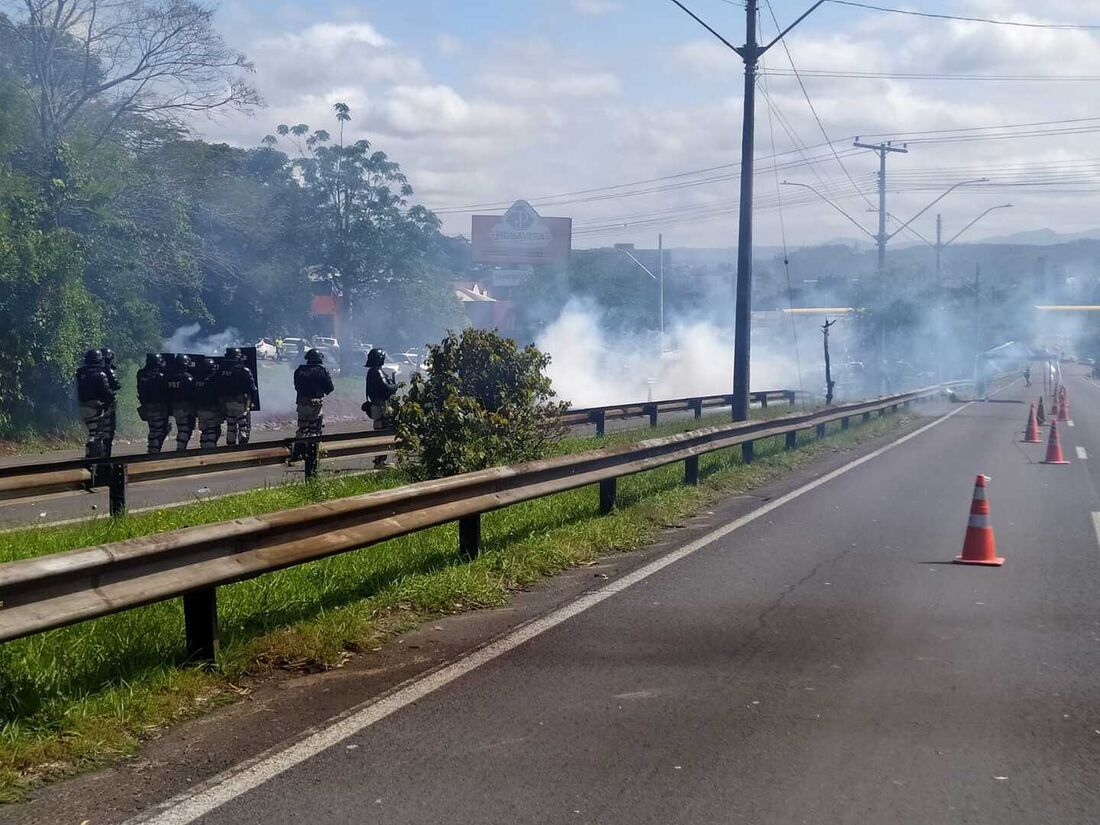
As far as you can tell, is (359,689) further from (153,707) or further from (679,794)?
(679,794)

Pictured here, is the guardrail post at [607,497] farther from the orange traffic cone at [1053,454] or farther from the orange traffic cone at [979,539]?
the orange traffic cone at [1053,454]

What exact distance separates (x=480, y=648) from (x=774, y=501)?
804 centimetres

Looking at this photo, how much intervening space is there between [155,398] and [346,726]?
14.4 m

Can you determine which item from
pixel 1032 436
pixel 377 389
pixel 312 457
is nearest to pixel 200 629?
pixel 312 457

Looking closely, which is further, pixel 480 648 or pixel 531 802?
pixel 480 648

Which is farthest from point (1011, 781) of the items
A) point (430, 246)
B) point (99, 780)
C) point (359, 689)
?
point (430, 246)

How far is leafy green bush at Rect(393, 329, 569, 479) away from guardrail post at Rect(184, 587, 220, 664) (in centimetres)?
664

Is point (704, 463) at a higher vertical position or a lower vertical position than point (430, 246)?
lower

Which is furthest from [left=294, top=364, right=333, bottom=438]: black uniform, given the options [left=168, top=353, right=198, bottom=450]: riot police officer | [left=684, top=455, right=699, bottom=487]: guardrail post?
[left=684, top=455, right=699, bottom=487]: guardrail post

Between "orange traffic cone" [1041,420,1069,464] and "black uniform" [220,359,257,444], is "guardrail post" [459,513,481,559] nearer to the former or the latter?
"black uniform" [220,359,257,444]

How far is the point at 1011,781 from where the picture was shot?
496 centimetres

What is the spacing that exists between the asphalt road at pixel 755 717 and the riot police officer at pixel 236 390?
35.0 feet

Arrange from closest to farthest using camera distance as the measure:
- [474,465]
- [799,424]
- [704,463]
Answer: [474,465]
[704,463]
[799,424]

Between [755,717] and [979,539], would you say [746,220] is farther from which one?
[755,717]
